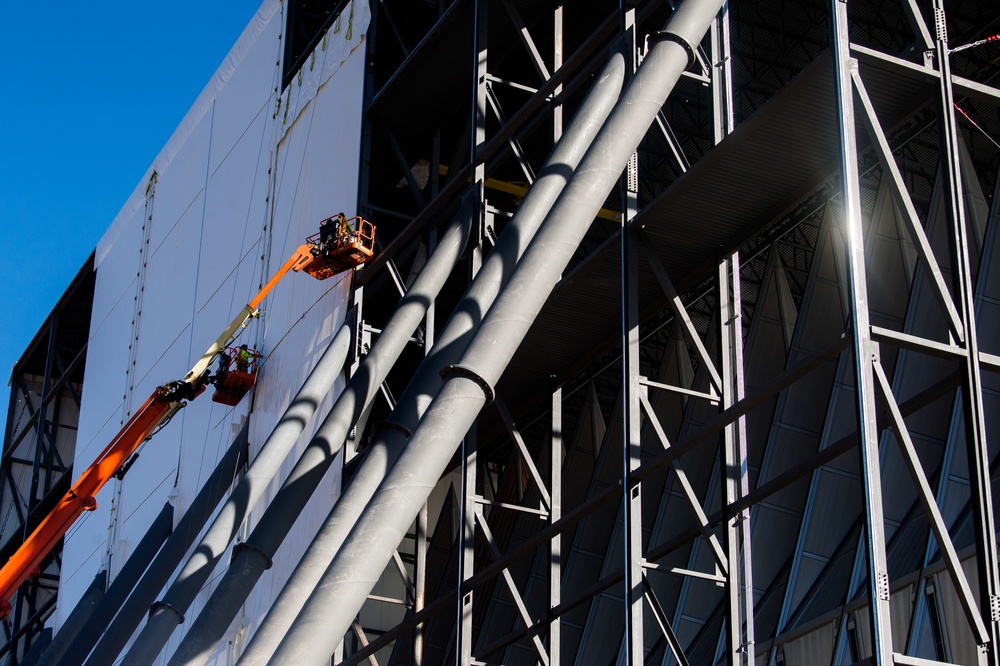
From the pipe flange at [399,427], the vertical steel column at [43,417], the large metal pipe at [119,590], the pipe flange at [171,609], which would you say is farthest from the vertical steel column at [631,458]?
the vertical steel column at [43,417]

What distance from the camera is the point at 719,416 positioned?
16.1m

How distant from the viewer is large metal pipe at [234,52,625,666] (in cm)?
1526

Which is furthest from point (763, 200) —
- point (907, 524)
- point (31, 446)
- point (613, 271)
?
point (31, 446)

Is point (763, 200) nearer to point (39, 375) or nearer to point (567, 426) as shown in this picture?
point (567, 426)

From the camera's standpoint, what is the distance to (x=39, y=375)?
54.8 meters

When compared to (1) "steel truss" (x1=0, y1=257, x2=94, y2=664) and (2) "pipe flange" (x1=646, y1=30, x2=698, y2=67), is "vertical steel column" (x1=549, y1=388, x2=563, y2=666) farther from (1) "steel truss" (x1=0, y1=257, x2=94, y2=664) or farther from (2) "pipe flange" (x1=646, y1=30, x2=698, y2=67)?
(1) "steel truss" (x1=0, y1=257, x2=94, y2=664)

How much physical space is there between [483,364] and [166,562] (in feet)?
52.3

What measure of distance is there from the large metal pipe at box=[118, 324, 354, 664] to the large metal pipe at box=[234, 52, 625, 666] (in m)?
6.61

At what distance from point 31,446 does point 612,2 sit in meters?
35.7

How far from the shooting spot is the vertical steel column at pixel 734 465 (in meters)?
15.9

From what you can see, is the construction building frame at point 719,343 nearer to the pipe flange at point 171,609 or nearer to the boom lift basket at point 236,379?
the pipe flange at point 171,609

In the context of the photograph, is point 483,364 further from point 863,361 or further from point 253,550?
point 253,550

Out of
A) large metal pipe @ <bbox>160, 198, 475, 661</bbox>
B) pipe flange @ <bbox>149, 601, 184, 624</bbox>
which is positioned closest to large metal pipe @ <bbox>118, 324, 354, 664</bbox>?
pipe flange @ <bbox>149, 601, 184, 624</bbox>

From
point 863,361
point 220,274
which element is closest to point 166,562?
point 220,274
